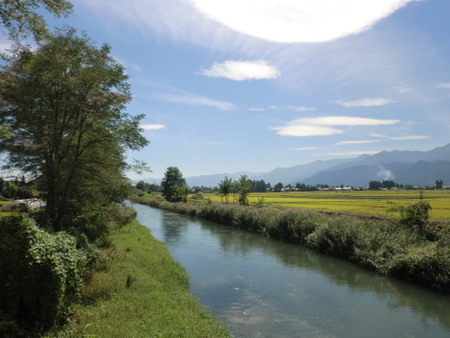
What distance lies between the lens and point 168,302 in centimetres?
1166

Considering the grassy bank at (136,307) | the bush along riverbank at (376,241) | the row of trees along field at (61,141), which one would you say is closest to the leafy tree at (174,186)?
the bush along riverbank at (376,241)

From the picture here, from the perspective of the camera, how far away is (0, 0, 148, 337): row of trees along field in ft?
25.3

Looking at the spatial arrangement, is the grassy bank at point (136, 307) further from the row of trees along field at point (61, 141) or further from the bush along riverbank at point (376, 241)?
the bush along riverbank at point (376, 241)

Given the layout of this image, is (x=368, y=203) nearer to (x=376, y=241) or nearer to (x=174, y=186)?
(x=376, y=241)

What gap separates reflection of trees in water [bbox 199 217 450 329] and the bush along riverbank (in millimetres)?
672

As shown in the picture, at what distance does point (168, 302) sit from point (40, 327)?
5.03m

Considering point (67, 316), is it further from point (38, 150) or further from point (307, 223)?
point (307, 223)

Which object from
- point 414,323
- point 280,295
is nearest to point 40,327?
point 280,295

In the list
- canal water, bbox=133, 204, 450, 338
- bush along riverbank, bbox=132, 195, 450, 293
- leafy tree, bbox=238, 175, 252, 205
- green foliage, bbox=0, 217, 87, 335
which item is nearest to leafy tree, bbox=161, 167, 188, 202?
leafy tree, bbox=238, 175, 252, 205

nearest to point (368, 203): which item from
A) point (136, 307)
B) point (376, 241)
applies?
point (376, 241)

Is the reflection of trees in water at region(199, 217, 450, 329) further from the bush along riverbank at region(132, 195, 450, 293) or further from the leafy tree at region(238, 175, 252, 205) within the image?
the leafy tree at region(238, 175, 252, 205)

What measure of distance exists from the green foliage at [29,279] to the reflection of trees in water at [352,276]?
14678 mm

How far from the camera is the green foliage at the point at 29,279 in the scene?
7.15 metres

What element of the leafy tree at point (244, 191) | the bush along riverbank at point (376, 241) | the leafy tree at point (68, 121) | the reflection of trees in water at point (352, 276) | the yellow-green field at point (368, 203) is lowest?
the reflection of trees in water at point (352, 276)
